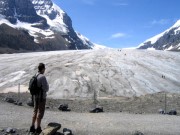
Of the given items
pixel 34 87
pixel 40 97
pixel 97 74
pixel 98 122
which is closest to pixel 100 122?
pixel 98 122

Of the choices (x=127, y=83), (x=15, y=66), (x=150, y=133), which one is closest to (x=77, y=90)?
(x=127, y=83)

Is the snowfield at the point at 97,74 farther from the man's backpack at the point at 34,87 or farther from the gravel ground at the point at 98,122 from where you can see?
the man's backpack at the point at 34,87

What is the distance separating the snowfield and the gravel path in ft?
31.1

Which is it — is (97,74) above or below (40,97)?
above

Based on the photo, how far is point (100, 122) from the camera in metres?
15.0

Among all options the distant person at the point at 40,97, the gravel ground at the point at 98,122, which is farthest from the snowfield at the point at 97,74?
the distant person at the point at 40,97

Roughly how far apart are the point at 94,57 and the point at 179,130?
2742 cm

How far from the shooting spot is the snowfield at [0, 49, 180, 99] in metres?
30.6

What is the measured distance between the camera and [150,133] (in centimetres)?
1339

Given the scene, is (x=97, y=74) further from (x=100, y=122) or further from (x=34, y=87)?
(x=34, y=87)

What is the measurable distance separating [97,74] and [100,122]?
1917 cm

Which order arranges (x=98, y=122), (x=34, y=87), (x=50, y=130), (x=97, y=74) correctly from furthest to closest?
(x=97, y=74) < (x=98, y=122) < (x=34, y=87) < (x=50, y=130)

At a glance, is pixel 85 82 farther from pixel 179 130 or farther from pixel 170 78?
pixel 179 130

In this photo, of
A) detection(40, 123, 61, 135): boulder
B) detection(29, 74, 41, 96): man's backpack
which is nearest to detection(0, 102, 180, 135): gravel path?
detection(40, 123, 61, 135): boulder
